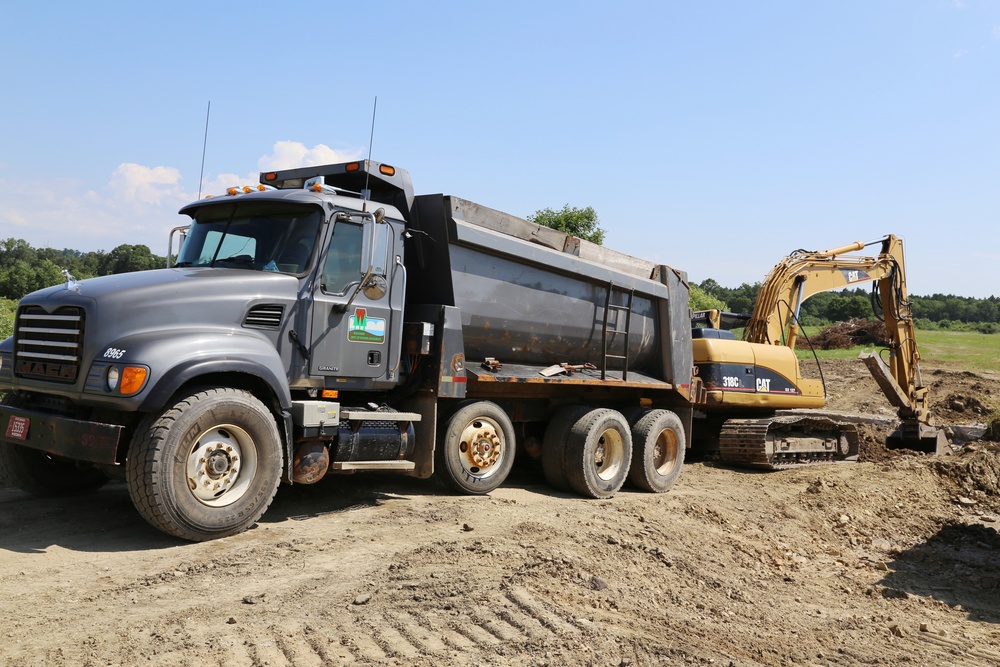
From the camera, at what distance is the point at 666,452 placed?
1123 cm

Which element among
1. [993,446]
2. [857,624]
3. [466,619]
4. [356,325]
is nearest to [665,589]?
[857,624]

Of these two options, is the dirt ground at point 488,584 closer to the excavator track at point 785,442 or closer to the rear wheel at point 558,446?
the rear wheel at point 558,446

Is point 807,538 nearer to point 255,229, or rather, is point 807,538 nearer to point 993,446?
point 255,229

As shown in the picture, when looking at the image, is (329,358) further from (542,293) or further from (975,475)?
(975,475)

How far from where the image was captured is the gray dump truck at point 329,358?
6242mm

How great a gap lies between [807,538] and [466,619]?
541 centimetres

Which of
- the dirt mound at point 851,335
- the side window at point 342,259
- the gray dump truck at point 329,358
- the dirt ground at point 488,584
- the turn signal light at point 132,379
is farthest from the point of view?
the dirt mound at point 851,335

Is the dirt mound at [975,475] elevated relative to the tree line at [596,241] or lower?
lower

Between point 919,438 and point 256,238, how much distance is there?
14.3 metres

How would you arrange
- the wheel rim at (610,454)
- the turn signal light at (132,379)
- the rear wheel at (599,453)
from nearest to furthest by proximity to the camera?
1. the turn signal light at (132,379)
2. the rear wheel at (599,453)
3. the wheel rim at (610,454)

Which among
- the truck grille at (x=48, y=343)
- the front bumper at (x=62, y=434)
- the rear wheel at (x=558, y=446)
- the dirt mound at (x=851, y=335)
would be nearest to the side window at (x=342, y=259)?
the truck grille at (x=48, y=343)

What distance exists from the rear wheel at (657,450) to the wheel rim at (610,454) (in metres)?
0.38

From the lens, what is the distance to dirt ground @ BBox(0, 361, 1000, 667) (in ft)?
15.3

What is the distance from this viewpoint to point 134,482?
6.05 meters
